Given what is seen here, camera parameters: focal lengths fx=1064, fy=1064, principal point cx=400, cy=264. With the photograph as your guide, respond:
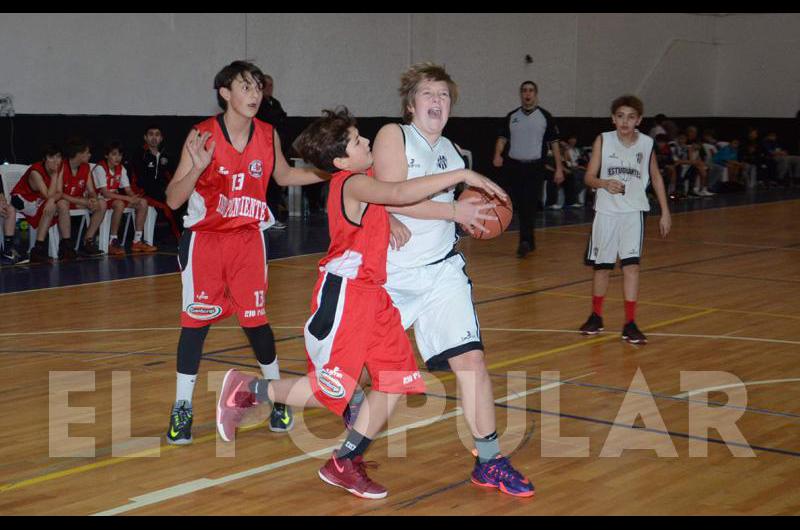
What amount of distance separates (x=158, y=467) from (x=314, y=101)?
41.1ft

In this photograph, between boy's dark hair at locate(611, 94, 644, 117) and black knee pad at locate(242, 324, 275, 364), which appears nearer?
black knee pad at locate(242, 324, 275, 364)

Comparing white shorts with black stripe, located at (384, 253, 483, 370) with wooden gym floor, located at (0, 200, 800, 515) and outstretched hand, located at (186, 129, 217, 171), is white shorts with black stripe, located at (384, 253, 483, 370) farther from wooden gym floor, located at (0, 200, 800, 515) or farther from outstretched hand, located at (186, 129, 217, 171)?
outstretched hand, located at (186, 129, 217, 171)

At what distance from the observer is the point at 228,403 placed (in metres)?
4.69

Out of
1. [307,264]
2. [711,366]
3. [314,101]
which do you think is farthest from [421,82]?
[314,101]

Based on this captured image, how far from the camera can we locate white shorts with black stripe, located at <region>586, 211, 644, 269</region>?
23.5 feet

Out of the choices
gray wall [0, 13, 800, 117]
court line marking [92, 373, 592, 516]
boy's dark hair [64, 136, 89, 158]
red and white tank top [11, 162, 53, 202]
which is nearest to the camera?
court line marking [92, 373, 592, 516]

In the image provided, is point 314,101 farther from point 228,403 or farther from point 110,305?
point 228,403

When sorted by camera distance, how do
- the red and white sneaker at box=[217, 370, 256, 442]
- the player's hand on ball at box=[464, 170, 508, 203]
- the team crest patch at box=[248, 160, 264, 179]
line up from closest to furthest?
the player's hand on ball at box=[464, 170, 508, 203], the red and white sneaker at box=[217, 370, 256, 442], the team crest patch at box=[248, 160, 264, 179]

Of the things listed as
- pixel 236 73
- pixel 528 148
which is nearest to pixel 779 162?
pixel 528 148

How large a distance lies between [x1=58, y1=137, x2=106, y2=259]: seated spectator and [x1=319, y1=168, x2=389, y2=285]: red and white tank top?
305 inches

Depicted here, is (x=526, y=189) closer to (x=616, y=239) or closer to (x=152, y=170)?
(x=152, y=170)

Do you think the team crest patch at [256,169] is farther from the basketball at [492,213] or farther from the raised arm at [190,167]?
the basketball at [492,213]

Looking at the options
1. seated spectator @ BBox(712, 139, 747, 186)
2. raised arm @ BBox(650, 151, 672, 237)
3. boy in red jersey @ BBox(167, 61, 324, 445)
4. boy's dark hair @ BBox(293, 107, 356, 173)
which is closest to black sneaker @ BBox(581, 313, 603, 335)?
raised arm @ BBox(650, 151, 672, 237)

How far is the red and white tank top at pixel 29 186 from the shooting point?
1093 centimetres
